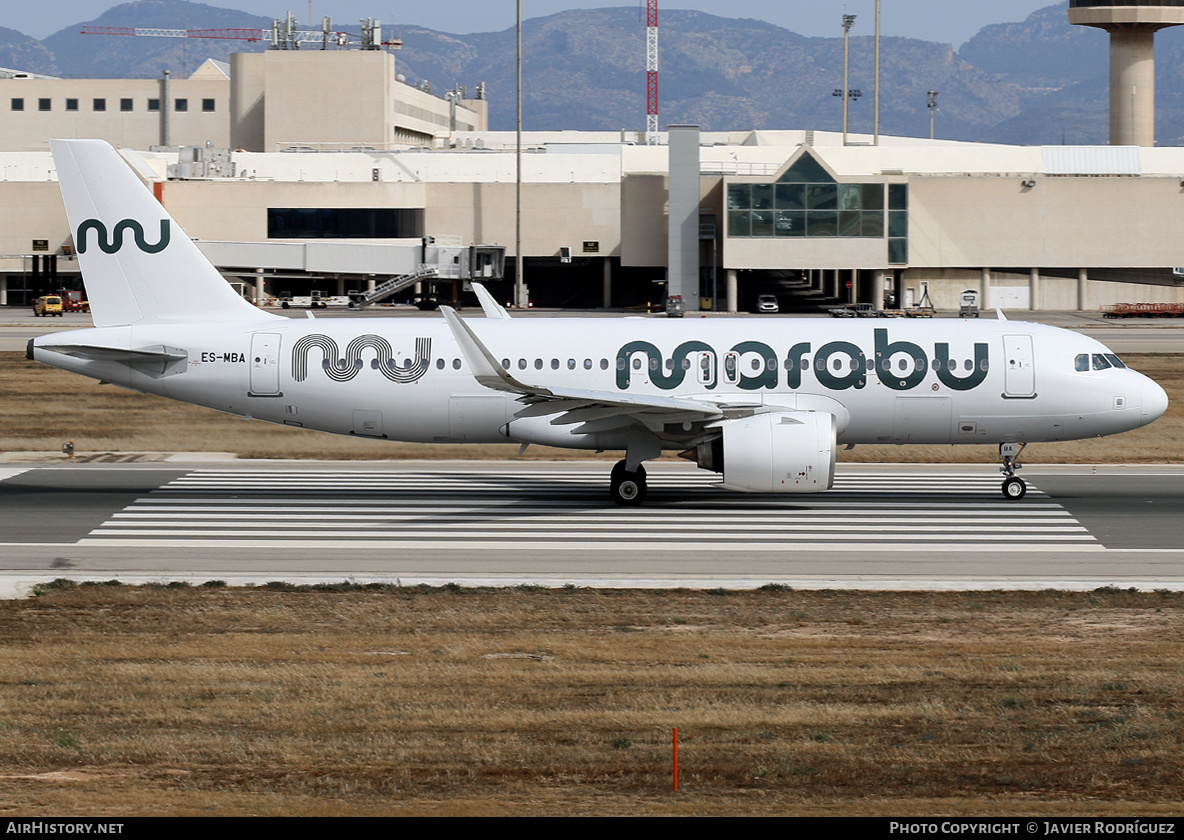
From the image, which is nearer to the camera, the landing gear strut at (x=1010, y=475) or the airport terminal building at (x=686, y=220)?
the landing gear strut at (x=1010, y=475)

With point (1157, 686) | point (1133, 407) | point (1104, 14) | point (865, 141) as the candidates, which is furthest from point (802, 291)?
point (1157, 686)

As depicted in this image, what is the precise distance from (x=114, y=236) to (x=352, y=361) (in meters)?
6.54

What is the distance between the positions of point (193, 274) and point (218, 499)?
546 centimetres

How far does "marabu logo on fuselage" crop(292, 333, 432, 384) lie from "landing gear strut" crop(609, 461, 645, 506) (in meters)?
5.20

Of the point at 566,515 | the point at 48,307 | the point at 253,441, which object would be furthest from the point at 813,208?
the point at 566,515

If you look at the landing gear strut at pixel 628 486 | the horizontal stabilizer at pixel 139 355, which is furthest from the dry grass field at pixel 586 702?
the horizontal stabilizer at pixel 139 355

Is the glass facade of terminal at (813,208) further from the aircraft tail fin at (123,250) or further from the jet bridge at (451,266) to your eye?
the aircraft tail fin at (123,250)

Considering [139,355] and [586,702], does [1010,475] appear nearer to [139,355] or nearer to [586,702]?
[586,702]

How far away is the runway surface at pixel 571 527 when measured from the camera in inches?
1006

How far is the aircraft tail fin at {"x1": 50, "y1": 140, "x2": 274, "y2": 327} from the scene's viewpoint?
109ft

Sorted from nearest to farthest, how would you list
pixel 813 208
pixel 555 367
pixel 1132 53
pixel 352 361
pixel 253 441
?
pixel 352 361 < pixel 555 367 < pixel 253 441 < pixel 813 208 < pixel 1132 53

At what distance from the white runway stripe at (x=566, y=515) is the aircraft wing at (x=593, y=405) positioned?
223 centimetres

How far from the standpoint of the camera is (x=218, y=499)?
110ft

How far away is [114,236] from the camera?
33.2 metres
